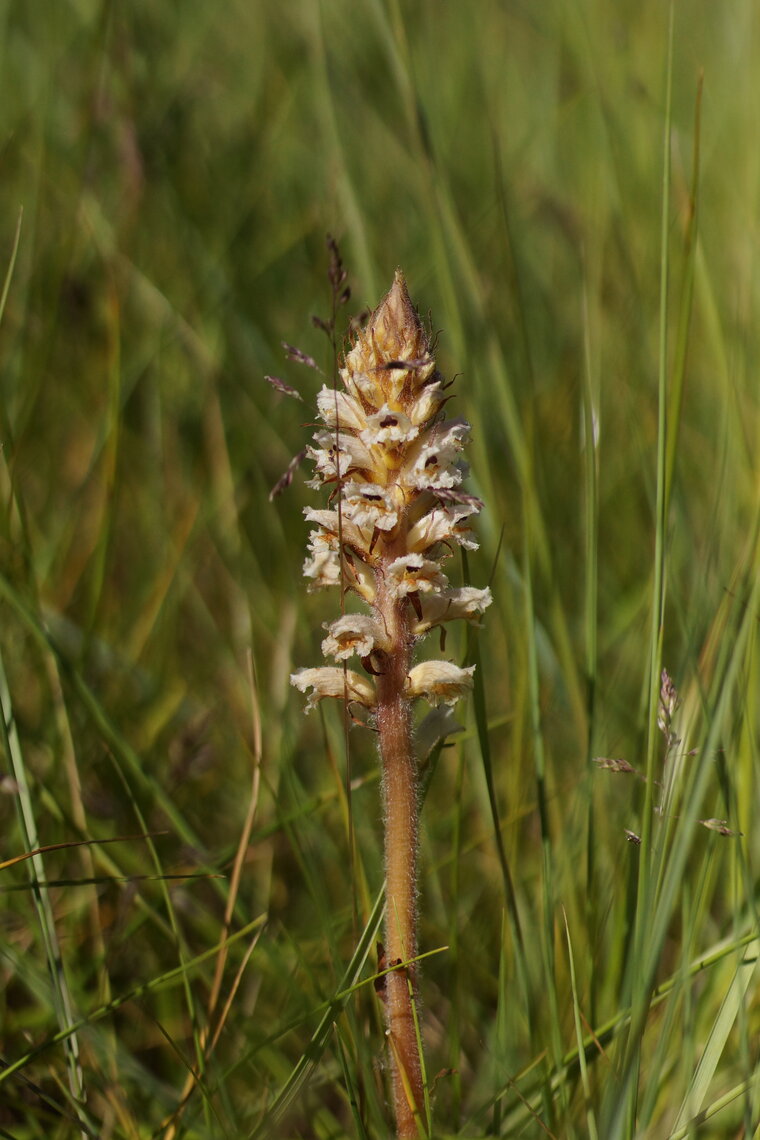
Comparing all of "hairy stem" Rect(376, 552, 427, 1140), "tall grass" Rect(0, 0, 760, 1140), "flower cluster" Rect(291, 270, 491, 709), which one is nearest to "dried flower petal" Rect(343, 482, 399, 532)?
"flower cluster" Rect(291, 270, 491, 709)

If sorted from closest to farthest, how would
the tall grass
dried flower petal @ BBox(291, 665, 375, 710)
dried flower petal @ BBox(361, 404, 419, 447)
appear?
dried flower petal @ BBox(361, 404, 419, 447) < dried flower petal @ BBox(291, 665, 375, 710) < the tall grass

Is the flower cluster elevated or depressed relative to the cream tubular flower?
elevated

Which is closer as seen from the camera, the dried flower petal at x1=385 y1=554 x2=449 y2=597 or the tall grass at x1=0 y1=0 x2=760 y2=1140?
the dried flower petal at x1=385 y1=554 x2=449 y2=597

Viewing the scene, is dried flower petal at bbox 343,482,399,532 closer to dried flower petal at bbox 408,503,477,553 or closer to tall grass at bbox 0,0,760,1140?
dried flower petal at bbox 408,503,477,553

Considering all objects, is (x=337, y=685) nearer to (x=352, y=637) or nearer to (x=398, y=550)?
(x=352, y=637)

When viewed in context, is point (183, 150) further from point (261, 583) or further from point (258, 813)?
point (258, 813)

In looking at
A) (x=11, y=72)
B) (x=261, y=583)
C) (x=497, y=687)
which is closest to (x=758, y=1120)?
(x=497, y=687)
